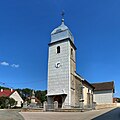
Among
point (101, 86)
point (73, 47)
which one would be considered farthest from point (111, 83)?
point (73, 47)

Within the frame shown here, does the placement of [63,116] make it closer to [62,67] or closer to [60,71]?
[60,71]

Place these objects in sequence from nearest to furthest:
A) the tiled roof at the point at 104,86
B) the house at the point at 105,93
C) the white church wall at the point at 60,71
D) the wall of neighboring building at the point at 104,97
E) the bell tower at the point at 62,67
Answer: the bell tower at the point at 62,67, the white church wall at the point at 60,71, the wall of neighboring building at the point at 104,97, the house at the point at 105,93, the tiled roof at the point at 104,86

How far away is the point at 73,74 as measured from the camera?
1169 inches

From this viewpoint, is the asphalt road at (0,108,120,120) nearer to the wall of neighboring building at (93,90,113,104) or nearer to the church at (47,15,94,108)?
the church at (47,15,94,108)

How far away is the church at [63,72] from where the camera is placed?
28.2 metres

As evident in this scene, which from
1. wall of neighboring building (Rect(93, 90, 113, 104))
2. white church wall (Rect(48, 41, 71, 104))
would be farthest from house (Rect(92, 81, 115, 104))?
white church wall (Rect(48, 41, 71, 104))

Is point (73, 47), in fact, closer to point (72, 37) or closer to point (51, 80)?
point (72, 37)

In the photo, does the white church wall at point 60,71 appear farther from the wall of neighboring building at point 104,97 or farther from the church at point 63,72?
the wall of neighboring building at point 104,97

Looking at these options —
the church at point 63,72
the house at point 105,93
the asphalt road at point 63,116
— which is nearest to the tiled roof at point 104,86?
the house at point 105,93

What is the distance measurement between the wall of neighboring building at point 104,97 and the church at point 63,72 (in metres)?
21.2

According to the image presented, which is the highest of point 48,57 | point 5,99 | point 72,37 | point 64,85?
point 72,37

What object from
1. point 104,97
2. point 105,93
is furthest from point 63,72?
point 105,93

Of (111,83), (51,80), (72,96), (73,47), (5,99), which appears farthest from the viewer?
(111,83)

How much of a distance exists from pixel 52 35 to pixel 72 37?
349 cm
